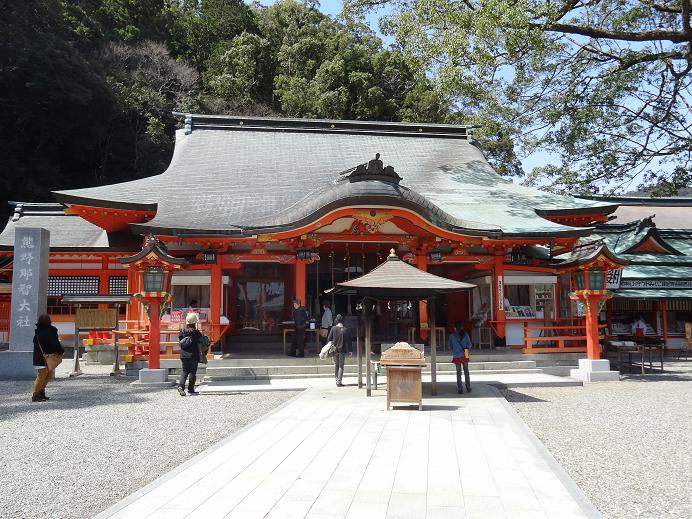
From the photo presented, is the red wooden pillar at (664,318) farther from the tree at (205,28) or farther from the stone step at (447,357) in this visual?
the tree at (205,28)

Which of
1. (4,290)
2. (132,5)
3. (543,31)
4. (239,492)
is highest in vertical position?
(132,5)

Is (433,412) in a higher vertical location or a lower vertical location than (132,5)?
lower

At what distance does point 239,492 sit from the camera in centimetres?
470

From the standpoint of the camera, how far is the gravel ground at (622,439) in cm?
482

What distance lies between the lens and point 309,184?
58.1 ft

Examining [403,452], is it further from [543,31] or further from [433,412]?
[543,31]

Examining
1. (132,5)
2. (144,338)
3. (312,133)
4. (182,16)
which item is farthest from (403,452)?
(182,16)

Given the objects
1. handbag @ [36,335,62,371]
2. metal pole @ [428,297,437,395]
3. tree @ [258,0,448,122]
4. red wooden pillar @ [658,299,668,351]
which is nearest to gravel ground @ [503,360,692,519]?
metal pole @ [428,297,437,395]

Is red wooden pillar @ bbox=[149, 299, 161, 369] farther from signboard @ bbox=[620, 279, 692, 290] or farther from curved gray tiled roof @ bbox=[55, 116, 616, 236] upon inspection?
signboard @ bbox=[620, 279, 692, 290]

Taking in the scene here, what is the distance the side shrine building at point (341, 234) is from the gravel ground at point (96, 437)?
420cm

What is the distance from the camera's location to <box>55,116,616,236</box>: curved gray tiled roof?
14133 millimetres

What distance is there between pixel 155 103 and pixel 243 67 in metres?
6.57

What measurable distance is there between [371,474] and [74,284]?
54.4 ft

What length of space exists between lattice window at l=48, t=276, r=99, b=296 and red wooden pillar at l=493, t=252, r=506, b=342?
12.8 m
